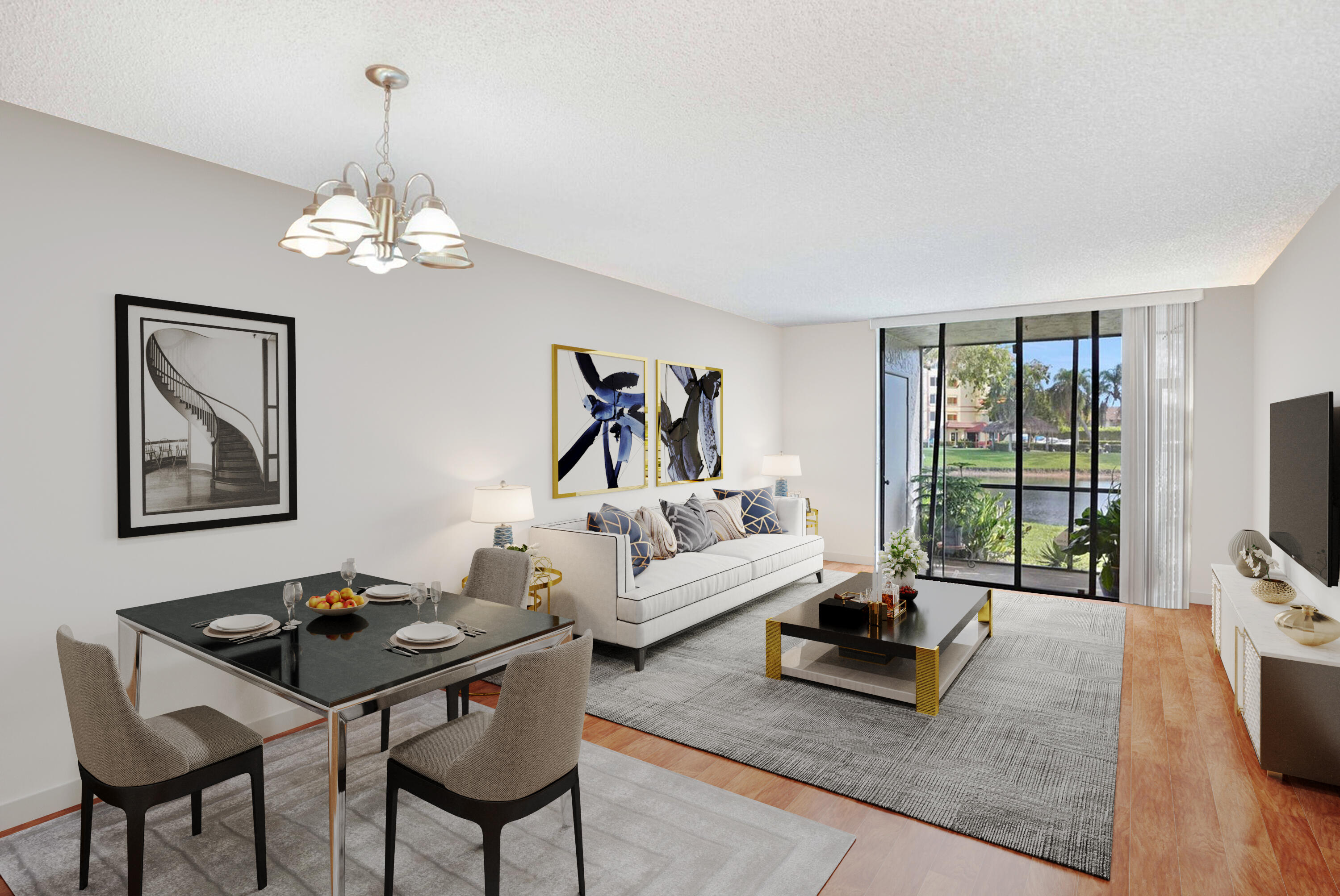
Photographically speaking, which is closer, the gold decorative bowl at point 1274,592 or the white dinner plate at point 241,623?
the white dinner plate at point 241,623

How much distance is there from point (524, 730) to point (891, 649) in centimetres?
226

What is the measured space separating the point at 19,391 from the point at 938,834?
370 cm

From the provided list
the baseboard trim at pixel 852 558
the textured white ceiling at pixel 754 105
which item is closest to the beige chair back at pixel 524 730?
the textured white ceiling at pixel 754 105

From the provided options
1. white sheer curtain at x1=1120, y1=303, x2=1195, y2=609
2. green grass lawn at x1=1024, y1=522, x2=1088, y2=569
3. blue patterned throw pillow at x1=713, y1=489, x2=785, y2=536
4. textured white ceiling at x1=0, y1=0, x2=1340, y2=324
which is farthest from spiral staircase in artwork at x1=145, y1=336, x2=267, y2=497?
white sheer curtain at x1=1120, y1=303, x2=1195, y2=609

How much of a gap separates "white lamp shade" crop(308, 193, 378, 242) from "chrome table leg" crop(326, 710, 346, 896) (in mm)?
1328

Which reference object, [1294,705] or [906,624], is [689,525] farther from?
[1294,705]

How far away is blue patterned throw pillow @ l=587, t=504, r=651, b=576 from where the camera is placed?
461 centimetres

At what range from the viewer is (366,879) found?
225 cm

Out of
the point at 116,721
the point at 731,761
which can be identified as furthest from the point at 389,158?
the point at 731,761

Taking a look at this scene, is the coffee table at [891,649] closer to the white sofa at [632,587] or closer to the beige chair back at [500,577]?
the white sofa at [632,587]

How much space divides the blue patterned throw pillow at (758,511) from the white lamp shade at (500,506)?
259 cm

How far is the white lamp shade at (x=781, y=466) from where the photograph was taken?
23.3 feet

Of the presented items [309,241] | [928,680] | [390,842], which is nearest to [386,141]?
[309,241]

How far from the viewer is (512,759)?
1.89m
